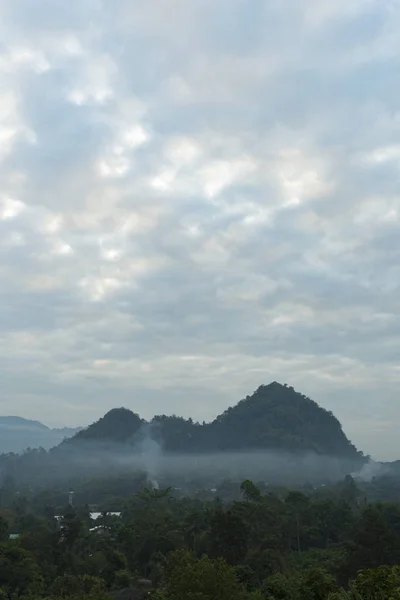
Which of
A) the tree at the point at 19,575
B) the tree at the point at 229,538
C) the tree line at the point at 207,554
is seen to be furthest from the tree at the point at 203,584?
the tree at the point at 229,538

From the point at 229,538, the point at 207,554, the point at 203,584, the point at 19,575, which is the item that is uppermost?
the point at 203,584

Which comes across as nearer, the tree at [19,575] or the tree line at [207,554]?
the tree line at [207,554]

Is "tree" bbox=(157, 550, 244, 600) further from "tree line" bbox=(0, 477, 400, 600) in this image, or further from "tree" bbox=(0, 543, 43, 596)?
"tree" bbox=(0, 543, 43, 596)

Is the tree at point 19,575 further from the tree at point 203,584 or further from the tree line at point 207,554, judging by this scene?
the tree at point 203,584

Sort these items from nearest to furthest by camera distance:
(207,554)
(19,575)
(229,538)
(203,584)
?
(203,584), (19,575), (229,538), (207,554)

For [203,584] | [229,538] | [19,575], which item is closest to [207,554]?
[229,538]

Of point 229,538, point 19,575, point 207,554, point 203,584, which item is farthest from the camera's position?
point 207,554

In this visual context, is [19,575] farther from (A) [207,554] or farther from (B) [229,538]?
(B) [229,538]

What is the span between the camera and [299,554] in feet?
181

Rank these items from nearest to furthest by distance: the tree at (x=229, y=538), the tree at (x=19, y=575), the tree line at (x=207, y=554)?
the tree line at (x=207, y=554) → the tree at (x=19, y=575) → the tree at (x=229, y=538)

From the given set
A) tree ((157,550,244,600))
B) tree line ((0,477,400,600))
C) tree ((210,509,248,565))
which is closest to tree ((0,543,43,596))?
tree line ((0,477,400,600))

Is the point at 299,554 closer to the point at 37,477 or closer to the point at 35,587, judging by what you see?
→ the point at 35,587

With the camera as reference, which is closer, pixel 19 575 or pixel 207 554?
pixel 19 575

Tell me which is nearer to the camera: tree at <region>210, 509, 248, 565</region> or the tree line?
the tree line
